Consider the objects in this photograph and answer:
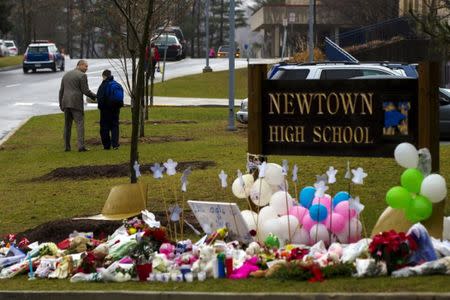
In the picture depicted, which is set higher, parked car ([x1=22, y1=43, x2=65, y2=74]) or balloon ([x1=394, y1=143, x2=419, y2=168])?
parked car ([x1=22, y1=43, x2=65, y2=74])

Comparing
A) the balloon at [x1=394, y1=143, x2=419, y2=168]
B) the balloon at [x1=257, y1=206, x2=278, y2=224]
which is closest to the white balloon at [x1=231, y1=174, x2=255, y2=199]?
the balloon at [x1=257, y1=206, x2=278, y2=224]

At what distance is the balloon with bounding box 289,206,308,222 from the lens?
9.45m

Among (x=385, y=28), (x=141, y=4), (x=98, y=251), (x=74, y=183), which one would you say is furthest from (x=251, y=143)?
(x=385, y=28)

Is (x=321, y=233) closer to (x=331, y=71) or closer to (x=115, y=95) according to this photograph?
(x=115, y=95)

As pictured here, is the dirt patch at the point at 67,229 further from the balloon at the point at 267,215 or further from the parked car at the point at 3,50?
the parked car at the point at 3,50

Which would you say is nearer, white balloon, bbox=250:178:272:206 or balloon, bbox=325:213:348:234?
balloon, bbox=325:213:348:234

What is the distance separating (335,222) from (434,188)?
0.97m

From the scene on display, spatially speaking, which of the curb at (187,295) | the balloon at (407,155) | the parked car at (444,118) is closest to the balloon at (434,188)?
the balloon at (407,155)

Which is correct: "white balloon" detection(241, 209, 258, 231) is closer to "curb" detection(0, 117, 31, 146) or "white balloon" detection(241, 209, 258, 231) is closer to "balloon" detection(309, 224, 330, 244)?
"balloon" detection(309, 224, 330, 244)

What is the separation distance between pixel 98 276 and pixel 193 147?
10923 millimetres

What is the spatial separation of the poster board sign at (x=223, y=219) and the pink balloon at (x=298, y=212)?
1.51ft

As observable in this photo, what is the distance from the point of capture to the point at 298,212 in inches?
373

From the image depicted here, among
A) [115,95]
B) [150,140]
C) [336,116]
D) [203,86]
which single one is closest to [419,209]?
[336,116]

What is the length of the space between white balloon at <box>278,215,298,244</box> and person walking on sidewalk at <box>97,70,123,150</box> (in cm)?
1069
